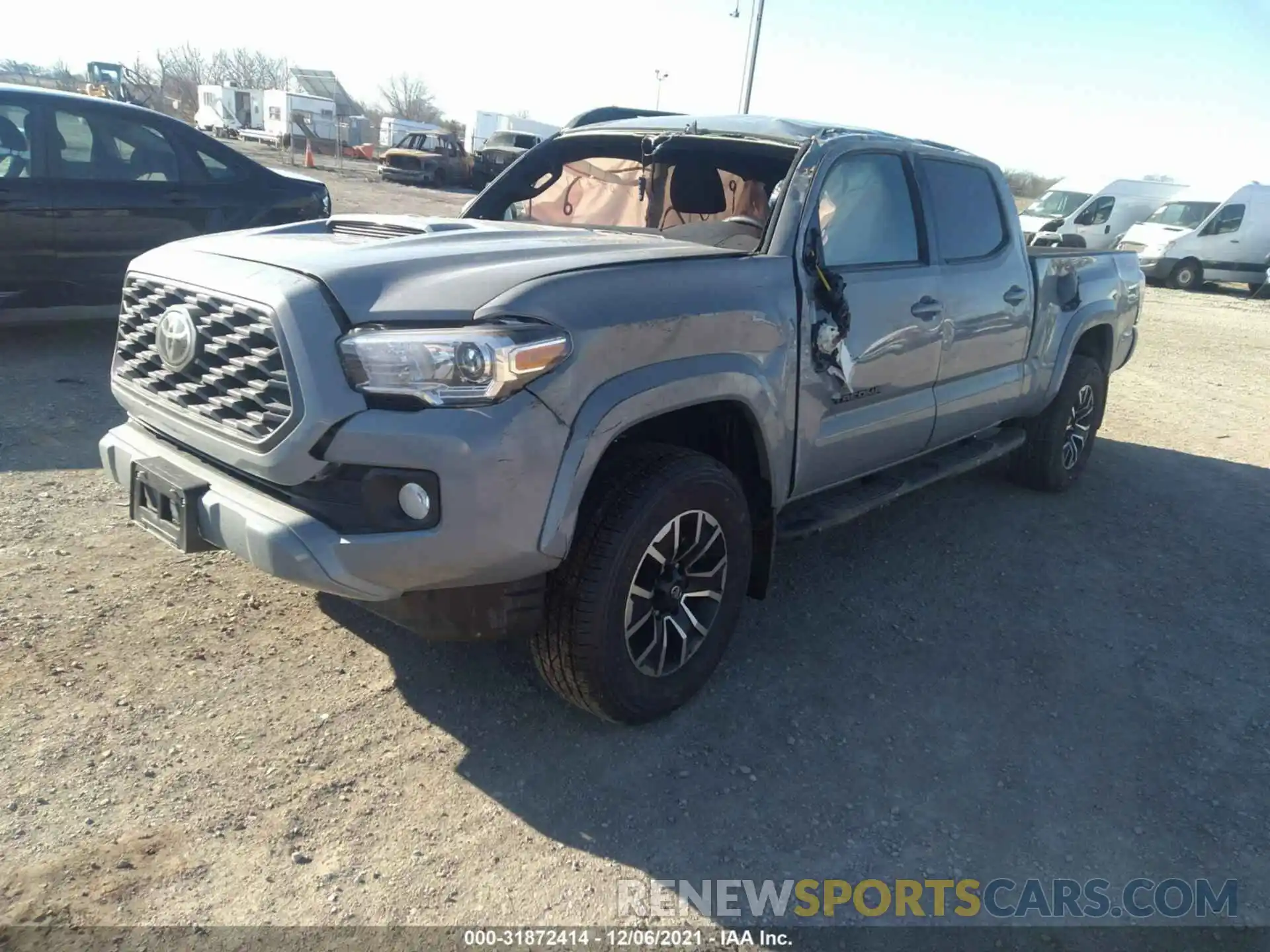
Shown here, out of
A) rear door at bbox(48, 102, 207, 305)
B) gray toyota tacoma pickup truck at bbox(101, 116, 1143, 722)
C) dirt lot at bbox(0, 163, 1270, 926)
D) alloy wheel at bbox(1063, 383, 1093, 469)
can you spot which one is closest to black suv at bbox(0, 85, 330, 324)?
rear door at bbox(48, 102, 207, 305)

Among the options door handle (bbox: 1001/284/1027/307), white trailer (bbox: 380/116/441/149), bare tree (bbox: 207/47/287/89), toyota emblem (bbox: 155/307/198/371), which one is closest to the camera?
toyota emblem (bbox: 155/307/198/371)

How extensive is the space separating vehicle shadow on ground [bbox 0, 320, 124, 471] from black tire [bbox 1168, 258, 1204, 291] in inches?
817

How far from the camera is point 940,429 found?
4.46 metres

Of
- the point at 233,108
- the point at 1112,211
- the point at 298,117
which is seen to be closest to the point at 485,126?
the point at 298,117

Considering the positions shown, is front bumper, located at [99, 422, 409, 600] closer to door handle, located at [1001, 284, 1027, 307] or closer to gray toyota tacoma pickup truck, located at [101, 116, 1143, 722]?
gray toyota tacoma pickup truck, located at [101, 116, 1143, 722]

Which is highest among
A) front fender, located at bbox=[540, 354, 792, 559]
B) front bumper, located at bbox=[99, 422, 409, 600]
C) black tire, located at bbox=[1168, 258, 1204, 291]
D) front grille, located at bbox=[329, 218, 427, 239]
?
front grille, located at bbox=[329, 218, 427, 239]

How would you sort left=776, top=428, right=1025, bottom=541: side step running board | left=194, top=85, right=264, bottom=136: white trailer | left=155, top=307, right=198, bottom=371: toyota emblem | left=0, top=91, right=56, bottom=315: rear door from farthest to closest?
left=194, top=85, right=264, bottom=136: white trailer < left=0, top=91, right=56, bottom=315: rear door < left=776, top=428, right=1025, bottom=541: side step running board < left=155, top=307, right=198, bottom=371: toyota emblem

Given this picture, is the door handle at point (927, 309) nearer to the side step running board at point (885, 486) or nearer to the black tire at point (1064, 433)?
the side step running board at point (885, 486)

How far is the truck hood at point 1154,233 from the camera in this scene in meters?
20.6

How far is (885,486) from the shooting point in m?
4.19

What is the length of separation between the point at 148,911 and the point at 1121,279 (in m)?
6.01

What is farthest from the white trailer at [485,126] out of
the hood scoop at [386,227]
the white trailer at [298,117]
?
the hood scoop at [386,227]

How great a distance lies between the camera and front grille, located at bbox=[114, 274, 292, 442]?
2586 mm

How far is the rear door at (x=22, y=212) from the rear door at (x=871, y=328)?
5.41m
